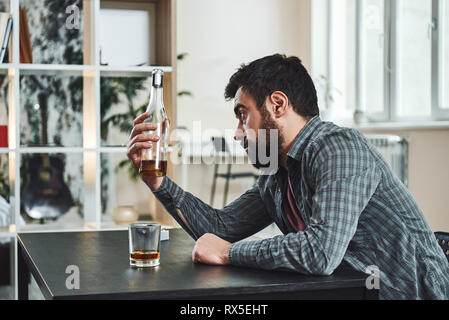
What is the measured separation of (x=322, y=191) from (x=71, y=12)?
2432 millimetres

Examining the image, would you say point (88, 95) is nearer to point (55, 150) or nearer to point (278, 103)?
point (55, 150)

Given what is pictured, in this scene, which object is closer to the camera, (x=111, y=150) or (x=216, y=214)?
(x=216, y=214)

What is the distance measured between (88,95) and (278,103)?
6.40ft

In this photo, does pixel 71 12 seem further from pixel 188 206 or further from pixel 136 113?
pixel 188 206

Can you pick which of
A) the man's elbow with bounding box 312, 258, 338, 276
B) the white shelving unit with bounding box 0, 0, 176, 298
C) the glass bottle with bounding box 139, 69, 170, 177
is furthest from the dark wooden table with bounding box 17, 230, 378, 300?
the white shelving unit with bounding box 0, 0, 176, 298

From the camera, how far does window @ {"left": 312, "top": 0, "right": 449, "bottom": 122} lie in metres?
4.25

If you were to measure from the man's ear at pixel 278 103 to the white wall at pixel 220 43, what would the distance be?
3940 millimetres

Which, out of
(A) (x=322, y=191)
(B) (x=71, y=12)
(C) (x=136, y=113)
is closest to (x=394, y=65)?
(C) (x=136, y=113)

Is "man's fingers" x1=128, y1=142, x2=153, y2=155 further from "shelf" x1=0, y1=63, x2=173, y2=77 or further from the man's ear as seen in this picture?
"shelf" x1=0, y1=63, x2=173, y2=77

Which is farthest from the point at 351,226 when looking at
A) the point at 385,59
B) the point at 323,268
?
the point at 385,59

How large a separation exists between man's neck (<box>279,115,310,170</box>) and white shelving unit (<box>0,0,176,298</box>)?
67.6 inches

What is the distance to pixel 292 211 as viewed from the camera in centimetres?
162
